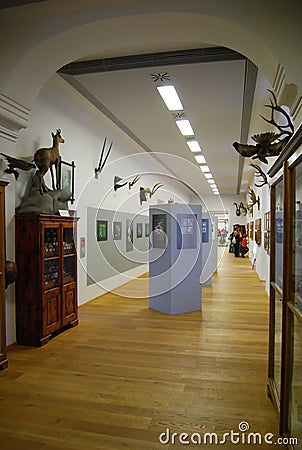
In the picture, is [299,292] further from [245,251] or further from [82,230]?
[245,251]

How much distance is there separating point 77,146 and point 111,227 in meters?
2.44

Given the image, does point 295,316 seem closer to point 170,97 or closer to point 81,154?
point 170,97

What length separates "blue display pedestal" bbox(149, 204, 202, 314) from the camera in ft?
21.0

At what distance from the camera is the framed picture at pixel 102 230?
7623 millimetres

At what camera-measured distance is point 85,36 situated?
372cm

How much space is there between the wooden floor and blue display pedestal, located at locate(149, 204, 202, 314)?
0.62 m

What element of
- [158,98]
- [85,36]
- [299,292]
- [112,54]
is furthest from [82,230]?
[299,292]

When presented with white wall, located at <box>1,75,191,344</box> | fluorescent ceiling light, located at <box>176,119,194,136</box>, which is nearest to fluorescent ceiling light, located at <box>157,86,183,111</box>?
fluorescent ceiling light, located at <box>176,119,194,136</box>

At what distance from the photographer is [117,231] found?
8.91m

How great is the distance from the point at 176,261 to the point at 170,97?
2865mm

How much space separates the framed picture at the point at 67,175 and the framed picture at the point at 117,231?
2488 mm

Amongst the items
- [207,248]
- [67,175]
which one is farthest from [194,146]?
[67,175]

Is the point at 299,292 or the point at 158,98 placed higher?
the point at 158,98

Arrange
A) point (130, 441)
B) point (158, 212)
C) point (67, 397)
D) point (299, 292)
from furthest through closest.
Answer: point (158, 212), point (67, 397), point (130, 441), point (299, 292)
